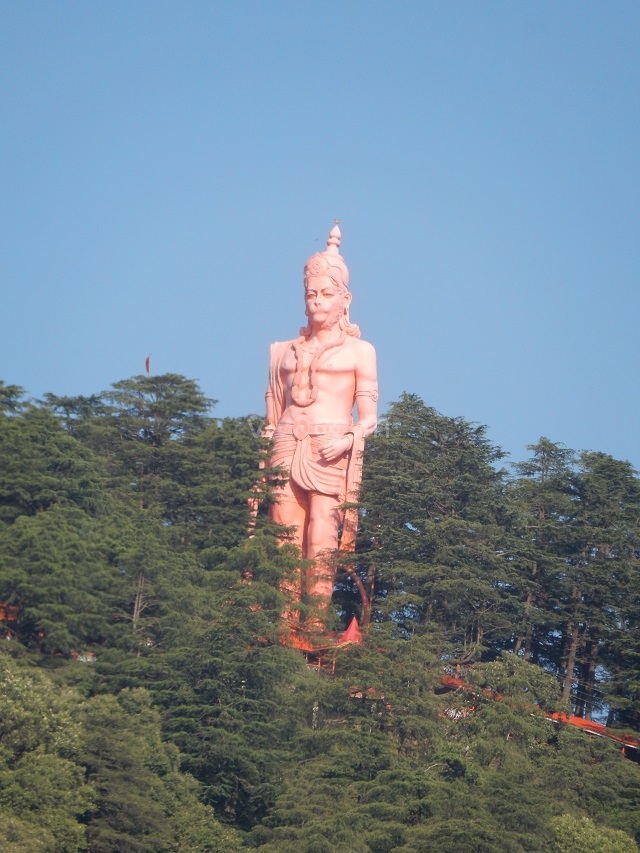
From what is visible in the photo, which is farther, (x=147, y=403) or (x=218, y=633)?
(x=147, y=403)

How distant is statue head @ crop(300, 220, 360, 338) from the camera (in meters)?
30.5

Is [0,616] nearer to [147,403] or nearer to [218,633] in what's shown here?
[218,633]

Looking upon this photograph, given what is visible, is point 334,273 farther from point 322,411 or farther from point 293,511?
point 293,511

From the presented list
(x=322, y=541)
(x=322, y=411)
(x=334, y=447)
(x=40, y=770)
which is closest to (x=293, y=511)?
(x=322, y=541)

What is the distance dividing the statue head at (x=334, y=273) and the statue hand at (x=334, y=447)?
1.74 meters

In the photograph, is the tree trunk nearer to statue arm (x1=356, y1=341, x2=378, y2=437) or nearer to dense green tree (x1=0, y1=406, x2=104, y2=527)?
statue arm (x1=356, y1=341, x2=378, y2=437)

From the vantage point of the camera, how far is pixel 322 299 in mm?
30516

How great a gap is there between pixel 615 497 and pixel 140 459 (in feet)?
23.9

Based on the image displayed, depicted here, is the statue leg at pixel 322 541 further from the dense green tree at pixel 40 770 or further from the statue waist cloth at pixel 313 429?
the dense green tree at pixel 40 770

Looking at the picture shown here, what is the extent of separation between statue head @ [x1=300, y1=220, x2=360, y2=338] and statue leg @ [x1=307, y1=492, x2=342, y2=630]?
266cm

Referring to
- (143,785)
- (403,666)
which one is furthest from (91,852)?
(403,666)

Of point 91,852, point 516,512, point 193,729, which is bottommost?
point 91,852

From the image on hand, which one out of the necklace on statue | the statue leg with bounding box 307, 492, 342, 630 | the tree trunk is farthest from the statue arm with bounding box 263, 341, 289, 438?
the tree trunk

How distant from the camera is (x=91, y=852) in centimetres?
2219
